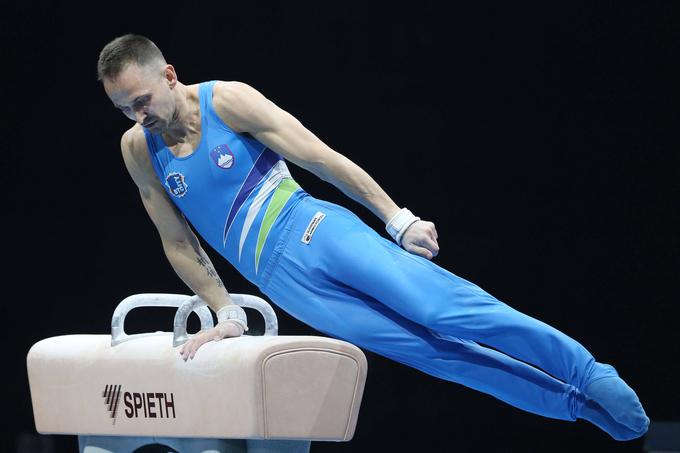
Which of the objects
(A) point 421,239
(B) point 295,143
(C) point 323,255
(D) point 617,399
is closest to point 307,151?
(B) point 295,143

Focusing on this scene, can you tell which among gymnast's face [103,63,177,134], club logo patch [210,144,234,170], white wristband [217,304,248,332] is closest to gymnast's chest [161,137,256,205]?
club logo patch [210,144,234,170]

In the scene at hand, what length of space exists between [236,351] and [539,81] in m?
3.62

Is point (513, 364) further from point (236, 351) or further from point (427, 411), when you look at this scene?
point (427, 411)

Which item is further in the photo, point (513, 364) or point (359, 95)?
point (359, 95)

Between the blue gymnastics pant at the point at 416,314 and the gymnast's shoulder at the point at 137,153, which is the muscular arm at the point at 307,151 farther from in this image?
the gymnast's shoulder at the point at 137,153

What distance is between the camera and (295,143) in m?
3.55

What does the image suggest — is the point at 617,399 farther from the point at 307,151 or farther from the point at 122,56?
the point at 122,56

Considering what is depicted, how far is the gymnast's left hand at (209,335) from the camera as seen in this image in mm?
3332

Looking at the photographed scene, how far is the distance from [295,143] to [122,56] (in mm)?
730

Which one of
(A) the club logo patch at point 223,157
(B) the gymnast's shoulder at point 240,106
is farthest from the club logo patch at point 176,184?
(B) the gymnast's shoulder at point 240,106

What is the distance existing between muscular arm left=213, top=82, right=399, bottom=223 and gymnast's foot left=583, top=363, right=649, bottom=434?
95 cm

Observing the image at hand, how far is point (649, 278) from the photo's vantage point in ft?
19.2

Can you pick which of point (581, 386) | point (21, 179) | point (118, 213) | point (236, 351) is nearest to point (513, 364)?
point (581, 386)

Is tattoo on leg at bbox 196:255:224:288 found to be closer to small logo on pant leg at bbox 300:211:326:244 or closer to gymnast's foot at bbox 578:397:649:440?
small logo on pant leg at bbox 300:211:326:244
